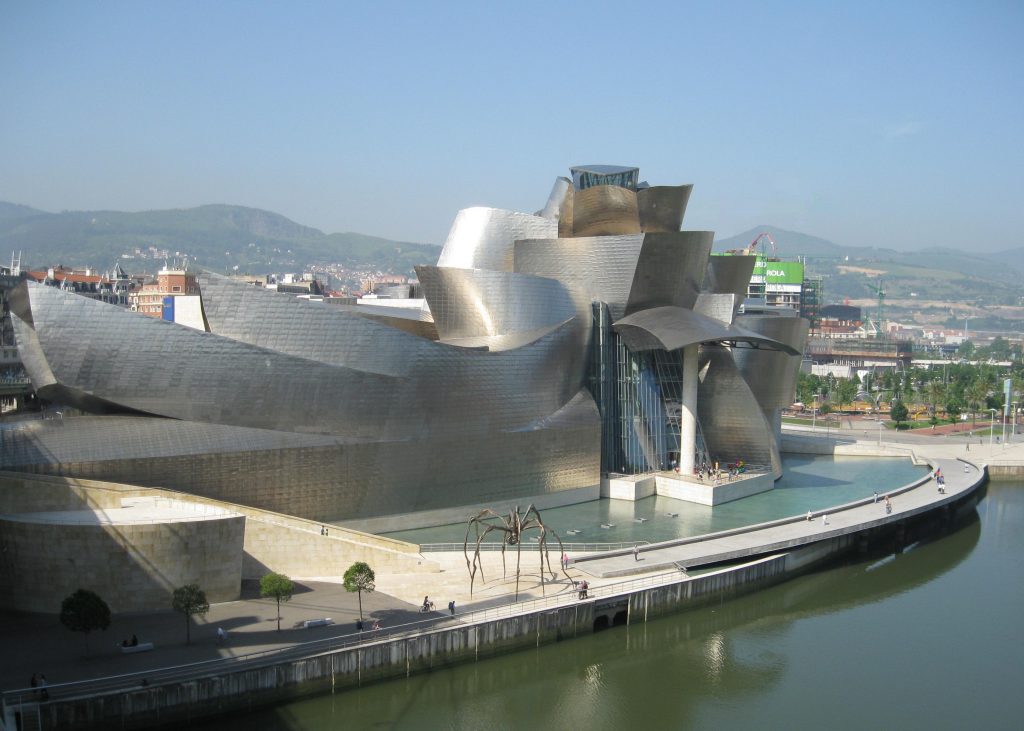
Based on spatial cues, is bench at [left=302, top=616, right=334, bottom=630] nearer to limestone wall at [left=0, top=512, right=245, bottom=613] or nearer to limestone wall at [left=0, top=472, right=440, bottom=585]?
limestone wall at [left=0, top=512, right=245, bottom=613]

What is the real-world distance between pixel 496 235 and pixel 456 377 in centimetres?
1011

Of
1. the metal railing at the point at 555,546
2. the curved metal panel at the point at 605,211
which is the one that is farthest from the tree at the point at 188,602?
the curved metal panel at the point at 605,211

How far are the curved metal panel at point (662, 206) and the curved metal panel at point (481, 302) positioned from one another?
6.46 meters

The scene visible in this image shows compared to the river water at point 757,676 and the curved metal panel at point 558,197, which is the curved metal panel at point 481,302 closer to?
the curved metal panel at point 558,197

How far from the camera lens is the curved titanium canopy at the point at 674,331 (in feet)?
110

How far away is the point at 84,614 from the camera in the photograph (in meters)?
17.6

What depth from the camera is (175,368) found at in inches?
989

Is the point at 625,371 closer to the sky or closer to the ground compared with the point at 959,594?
closer to the sky

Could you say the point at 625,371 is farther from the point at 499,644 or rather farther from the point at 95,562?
the point at 95,562

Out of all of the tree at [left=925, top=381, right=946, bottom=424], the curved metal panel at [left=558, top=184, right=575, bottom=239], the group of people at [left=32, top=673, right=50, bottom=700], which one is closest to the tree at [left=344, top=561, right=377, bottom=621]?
the group of people at [left=32, top=673, right=50, bottom=700]

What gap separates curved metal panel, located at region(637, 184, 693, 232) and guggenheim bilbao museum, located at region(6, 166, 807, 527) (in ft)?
0.20

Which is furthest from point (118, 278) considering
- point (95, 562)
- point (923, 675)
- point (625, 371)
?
point (923, 675)

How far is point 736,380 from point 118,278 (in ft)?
274

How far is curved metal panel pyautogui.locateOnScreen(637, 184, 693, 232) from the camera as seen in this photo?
121 feet
